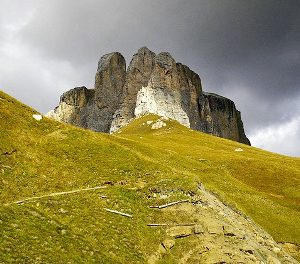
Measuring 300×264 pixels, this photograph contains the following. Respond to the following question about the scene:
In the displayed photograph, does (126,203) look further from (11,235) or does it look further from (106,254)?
(11,235)

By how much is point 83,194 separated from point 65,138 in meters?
14.7

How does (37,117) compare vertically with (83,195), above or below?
above

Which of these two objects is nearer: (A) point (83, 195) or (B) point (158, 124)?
(A) point (83, 195)

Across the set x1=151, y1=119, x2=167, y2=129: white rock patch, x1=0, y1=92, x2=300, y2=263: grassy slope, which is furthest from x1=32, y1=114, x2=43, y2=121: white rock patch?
x1=151, y1=119, x2=167, y2=129: white rock patch

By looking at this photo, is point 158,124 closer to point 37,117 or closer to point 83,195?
point 37,117

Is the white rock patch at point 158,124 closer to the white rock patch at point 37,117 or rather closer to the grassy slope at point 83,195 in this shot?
the grassy slope at point 83,195

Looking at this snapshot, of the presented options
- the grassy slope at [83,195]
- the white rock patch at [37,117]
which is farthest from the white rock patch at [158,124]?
the white rock patch at [37,117]

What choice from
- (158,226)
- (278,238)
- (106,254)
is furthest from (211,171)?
(106,254)

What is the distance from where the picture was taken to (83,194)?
3291 centimetres

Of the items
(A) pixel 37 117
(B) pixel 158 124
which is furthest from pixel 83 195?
(B) pixel 158 124

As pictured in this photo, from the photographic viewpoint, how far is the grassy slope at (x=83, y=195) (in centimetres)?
2372

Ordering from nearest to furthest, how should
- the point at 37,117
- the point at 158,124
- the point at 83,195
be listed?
the point at 83,195 < the point at 37,117 < the point at 158,124

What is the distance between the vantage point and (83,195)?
107 ft

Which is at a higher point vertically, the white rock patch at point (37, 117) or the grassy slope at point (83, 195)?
the white rock patch at point (37, 117)
